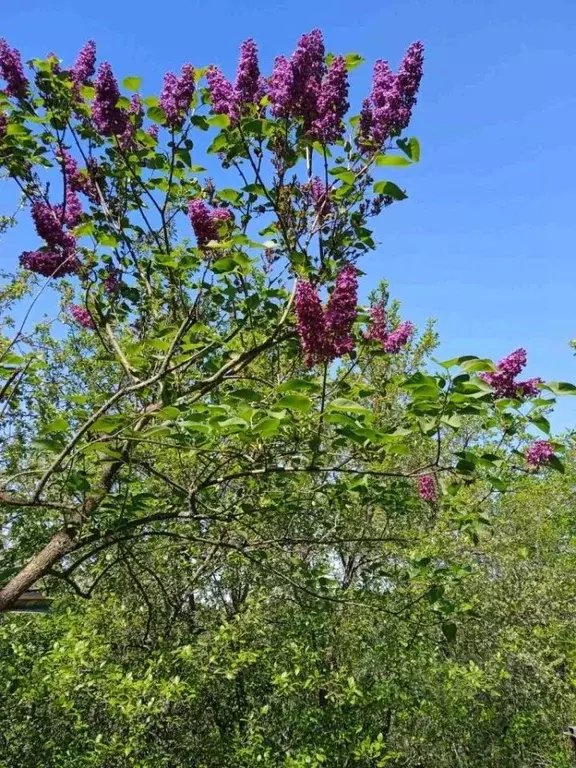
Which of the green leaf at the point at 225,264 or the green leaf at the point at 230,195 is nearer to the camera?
the green leaf at the point at 225,264

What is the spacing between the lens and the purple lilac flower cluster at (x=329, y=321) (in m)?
1.52

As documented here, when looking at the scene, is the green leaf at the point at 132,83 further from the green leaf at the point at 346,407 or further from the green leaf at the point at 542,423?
the green leaf at the point at 542,423

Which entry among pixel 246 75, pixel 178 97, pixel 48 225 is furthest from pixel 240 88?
pixel 48 225

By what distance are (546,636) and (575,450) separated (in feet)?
28.4


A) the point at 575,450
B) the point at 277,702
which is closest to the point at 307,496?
the point at 277,702

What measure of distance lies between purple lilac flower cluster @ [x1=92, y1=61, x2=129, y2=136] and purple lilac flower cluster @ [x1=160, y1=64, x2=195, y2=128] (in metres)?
0.18

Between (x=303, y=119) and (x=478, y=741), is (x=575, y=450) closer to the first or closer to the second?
(x=478, y=741)

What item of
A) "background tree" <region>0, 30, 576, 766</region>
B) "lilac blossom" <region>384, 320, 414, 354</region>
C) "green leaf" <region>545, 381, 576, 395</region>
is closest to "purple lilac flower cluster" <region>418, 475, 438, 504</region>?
"background tree" <region>0, 30, 576, 766</region>

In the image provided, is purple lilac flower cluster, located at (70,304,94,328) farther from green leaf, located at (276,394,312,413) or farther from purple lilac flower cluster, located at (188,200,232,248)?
green leaf, located at (276,394,312,413)

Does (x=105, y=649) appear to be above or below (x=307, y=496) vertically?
below

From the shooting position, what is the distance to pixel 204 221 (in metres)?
2.18

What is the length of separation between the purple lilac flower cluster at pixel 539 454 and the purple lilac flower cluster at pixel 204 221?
1.42m

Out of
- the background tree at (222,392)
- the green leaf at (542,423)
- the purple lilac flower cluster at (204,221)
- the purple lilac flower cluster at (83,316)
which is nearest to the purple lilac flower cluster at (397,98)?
the background tree at (222,392)

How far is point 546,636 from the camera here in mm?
8695
